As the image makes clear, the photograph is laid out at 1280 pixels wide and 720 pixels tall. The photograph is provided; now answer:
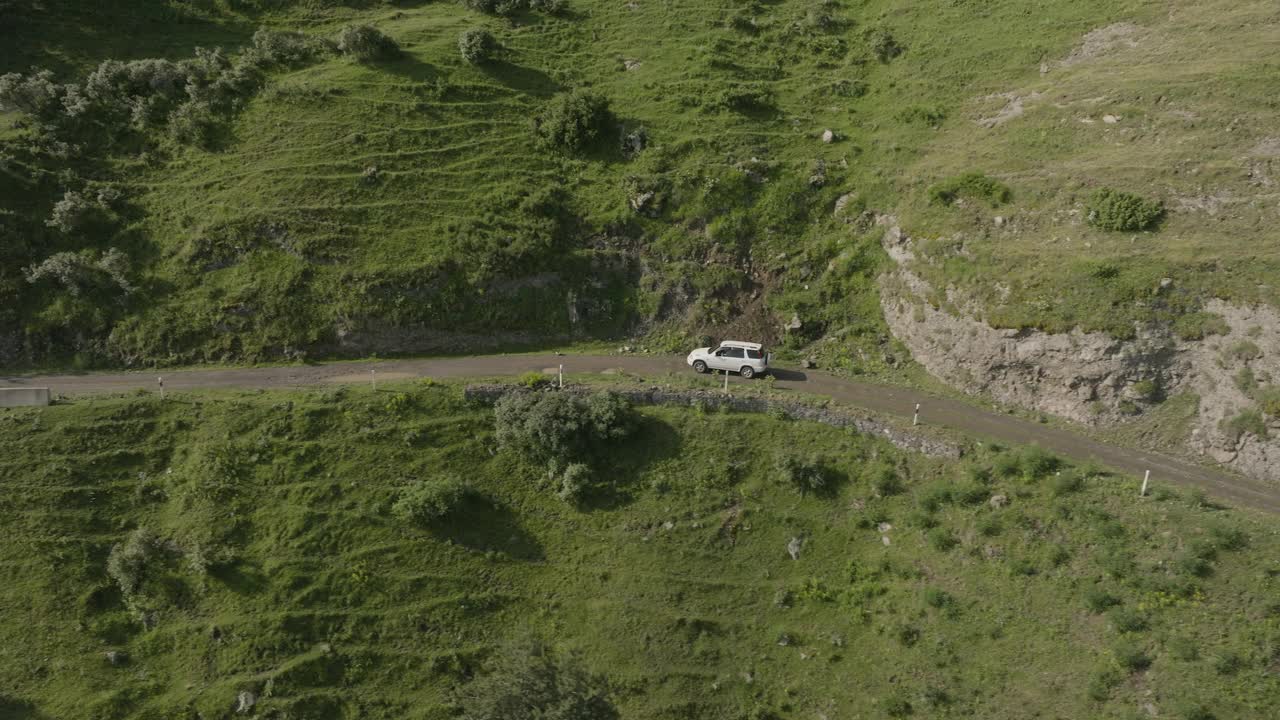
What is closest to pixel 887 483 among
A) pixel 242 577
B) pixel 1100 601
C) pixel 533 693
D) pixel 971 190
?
pixel 1100 601

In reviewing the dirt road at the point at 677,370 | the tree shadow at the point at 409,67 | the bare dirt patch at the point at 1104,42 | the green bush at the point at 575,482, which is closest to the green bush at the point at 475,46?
the tree shadow at the point at 409,67

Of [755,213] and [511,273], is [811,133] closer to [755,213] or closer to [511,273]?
[755,213]

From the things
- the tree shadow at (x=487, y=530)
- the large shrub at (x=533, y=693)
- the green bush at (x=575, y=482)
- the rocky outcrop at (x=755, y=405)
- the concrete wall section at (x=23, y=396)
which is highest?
the rocky outcrop at (x=755, y=405)

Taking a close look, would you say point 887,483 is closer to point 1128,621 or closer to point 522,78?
point 1128,621

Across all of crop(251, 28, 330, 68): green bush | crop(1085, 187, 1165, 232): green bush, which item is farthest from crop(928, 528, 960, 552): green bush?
crop(251, 28, 330, 68): green bush

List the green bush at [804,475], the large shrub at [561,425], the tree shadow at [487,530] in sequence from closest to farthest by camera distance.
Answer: the tree shadow at [487,530] < the green bush at [804,475] < the large shrub at [561,425]

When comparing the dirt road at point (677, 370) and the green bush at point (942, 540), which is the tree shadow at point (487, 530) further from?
the green bush at point (942, 540)
